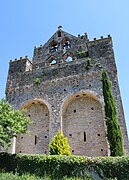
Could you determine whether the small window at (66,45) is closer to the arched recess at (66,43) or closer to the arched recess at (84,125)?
the arched recess at (66,43)

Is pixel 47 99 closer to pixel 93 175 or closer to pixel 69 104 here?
pixel 69 104

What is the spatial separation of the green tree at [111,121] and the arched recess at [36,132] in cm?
540

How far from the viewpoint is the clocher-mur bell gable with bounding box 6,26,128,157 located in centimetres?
1557

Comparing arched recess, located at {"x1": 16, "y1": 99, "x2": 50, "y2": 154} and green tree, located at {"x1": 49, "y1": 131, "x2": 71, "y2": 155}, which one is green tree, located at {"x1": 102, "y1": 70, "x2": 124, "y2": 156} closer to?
green tree, located at {"x1": 49, "y1": 131, "x2": 71, "y2": 155}

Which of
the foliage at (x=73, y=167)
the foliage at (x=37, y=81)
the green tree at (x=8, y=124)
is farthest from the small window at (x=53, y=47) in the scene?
the foliage at (x=73, y=167)

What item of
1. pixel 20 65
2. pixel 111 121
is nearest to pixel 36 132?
pixel 111 121

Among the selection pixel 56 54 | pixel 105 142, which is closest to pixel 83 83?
pixel 105 142

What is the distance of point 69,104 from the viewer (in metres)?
17.4

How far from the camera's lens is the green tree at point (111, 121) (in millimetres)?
12445

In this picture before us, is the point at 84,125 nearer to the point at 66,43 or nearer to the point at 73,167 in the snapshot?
the point at 73,167

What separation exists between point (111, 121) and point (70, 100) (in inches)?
187

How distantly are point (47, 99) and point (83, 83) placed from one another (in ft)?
11.0

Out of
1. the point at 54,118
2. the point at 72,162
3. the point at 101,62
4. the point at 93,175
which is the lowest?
the point at 93,175

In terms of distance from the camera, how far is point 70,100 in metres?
17.3
